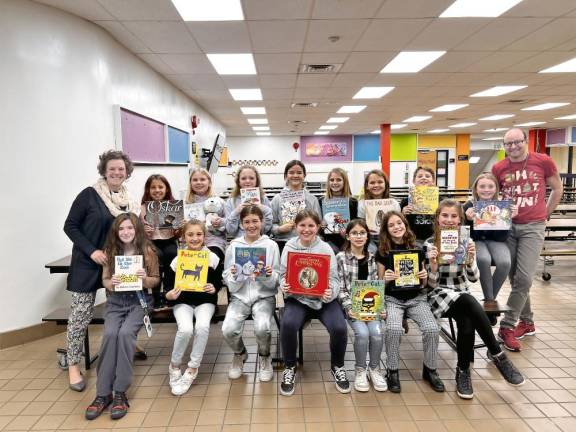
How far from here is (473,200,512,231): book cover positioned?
3.21m

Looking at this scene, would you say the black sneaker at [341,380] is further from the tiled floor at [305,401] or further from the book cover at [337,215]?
the book cover at [337,215]

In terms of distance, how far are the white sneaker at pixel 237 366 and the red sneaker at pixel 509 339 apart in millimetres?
2294

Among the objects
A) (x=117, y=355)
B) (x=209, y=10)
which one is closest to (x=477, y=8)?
(x=209, y=10)

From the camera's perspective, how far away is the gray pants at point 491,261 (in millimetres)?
3299

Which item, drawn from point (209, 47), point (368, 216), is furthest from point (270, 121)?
point (368, 216)

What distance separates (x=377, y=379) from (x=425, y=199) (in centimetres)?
152

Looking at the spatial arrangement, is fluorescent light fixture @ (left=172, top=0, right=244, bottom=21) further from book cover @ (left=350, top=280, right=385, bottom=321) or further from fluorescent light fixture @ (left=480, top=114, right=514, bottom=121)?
fluorescent light fixture @ (left=480, top=114, right=514, bottom=121)

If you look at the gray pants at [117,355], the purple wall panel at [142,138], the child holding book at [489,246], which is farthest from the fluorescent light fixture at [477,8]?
the gray pants at [117,355]

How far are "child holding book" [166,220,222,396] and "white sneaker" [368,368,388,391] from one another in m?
1.24

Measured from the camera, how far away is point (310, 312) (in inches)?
115

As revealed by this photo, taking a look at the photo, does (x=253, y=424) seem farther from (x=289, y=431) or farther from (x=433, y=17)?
(x=433, y=17)

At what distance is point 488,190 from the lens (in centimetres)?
330

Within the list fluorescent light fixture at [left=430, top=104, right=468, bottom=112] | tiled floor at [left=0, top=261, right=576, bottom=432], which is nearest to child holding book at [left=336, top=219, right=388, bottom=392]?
tiled floor at [left=0, top=261, right=576, bottom=432]

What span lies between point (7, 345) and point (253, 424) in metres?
2.63
